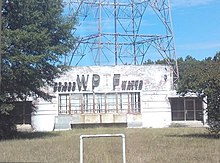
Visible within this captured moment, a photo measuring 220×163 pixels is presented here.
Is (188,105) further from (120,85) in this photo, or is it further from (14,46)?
(14,46)

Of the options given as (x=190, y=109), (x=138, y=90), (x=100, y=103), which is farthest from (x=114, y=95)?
(x=190, y=109)

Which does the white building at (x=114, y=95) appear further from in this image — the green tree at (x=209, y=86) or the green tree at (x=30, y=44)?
the green tree at (x=209, y=86)

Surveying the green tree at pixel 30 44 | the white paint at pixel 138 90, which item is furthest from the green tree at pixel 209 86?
the white paint at pixel 138 90

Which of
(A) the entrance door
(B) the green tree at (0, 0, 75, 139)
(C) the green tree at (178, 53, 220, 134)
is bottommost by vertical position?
(A) the entrance door

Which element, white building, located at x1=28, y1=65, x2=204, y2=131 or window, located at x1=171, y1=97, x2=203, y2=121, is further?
window, located at x1=171, y1=97, x2=203, y2=121

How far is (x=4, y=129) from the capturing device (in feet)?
106

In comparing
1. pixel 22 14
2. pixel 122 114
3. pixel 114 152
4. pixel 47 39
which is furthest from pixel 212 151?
pixel 122 114

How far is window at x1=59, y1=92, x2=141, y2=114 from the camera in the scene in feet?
169

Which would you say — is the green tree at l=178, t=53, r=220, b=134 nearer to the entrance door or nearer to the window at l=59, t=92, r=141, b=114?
the window at l=59, t=92, r=141, b=114

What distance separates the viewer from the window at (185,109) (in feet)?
175

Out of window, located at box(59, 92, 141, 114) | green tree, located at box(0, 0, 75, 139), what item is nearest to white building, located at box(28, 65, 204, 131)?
window, located at box(59, 92, 141, 114)

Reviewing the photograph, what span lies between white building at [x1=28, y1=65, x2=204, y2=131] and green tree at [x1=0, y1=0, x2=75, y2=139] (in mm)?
18140

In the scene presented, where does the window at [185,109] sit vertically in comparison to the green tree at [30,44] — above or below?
below

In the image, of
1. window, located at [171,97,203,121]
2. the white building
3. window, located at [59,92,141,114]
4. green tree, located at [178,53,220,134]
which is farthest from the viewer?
window, located at [171,97,203,121]
